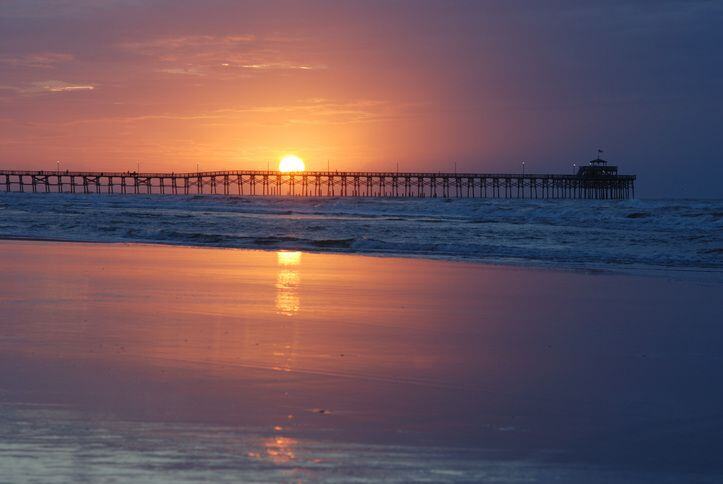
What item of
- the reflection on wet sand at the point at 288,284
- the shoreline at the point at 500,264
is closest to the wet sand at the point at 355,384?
the reflection on wet sand at the point at 288,284

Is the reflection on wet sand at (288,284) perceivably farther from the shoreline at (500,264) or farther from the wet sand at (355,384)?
the shoreline at (500,264)

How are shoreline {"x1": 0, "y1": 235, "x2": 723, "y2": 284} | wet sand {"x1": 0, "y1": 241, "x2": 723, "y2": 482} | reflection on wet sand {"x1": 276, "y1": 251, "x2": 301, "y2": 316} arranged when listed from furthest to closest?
shoreline {"x1": 0, "y1": 235, "x2": 723, "y2": 284}
reflection on wet sand {"x1": 276, "y1": 251, "x2": 301, "y2": 316}
wet sand {"x1": 0, "y1": 241, "x2": 723, "y2": 482}

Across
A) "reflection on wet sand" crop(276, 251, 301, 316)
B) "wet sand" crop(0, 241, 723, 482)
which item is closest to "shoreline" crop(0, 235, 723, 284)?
"reflection on wet sand" crop(276, 251, 301, 316)

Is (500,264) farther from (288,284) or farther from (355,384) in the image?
(355,384)

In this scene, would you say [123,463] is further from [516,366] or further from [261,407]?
[516,366]

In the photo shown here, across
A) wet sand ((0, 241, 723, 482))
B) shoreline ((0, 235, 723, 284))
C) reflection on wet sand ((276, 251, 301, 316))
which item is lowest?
shoreline ((0, 235, 723, 284))

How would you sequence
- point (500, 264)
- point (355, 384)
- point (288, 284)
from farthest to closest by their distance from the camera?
1. point (500, 264)
2. point (288, 284)
3. point (355, 384)

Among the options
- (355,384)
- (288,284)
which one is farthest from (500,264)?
(355,384)

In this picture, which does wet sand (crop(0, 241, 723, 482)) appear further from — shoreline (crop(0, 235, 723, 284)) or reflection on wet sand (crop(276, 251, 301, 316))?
shoreline (crop(0, 235, 723, 284))

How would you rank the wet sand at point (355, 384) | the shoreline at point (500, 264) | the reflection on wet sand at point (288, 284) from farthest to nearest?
the shoreline at point (500, 264), the reflection on wet sand at point (288, 284), the wet sand at point (355, 384)

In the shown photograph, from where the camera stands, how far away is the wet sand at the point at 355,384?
140 inches

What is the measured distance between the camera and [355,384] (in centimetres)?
495

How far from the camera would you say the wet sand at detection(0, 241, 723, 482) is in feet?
11.7

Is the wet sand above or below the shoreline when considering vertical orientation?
above
